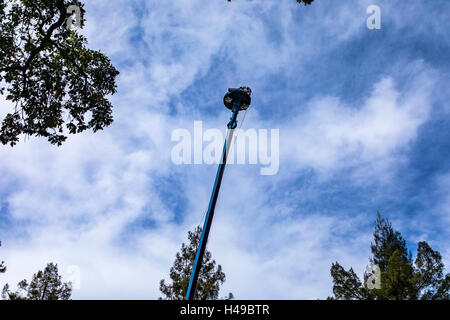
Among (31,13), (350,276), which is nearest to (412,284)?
(350,276)

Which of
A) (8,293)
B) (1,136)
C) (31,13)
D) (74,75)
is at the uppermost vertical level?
(31,13)

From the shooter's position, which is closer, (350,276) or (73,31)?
(73,31)

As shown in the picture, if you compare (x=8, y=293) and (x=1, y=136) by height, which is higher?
(x=1, y=136)

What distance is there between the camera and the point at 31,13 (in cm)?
940

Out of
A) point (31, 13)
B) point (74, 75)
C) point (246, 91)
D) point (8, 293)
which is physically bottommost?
Result: point (8, 293)

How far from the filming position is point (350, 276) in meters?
22.0

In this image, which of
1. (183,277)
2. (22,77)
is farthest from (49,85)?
(183,277)
